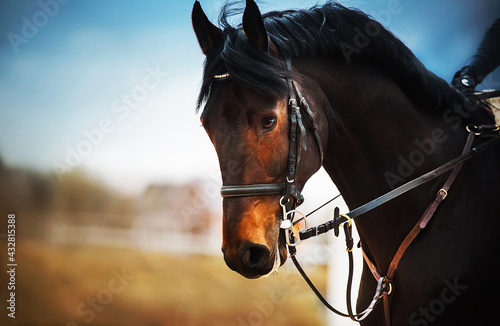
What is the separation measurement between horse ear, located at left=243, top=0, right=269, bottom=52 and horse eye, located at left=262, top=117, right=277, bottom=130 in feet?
1.08

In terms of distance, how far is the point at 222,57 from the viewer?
5.70 ft

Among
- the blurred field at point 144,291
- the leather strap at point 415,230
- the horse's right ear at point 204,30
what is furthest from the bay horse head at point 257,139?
the blurred field at point 144,291

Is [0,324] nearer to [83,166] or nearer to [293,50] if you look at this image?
[83,166]

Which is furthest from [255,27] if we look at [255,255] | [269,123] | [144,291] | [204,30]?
[144,291]

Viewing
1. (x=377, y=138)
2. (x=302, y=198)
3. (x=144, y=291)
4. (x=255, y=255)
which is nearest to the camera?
(x=255, y=255)

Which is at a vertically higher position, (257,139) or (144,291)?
(257,139)

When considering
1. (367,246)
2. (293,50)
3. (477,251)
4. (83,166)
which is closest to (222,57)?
(293,50)

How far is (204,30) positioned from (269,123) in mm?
614

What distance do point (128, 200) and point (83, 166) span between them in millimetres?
1774

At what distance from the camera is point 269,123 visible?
1.69m

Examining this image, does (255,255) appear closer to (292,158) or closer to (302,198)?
(302,198)

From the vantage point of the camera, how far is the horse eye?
1.68 m

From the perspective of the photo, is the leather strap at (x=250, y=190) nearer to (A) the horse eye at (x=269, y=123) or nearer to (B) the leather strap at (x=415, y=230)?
(A) the horse eye at (x=269, y=123)

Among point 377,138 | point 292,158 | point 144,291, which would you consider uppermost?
point 377,138
